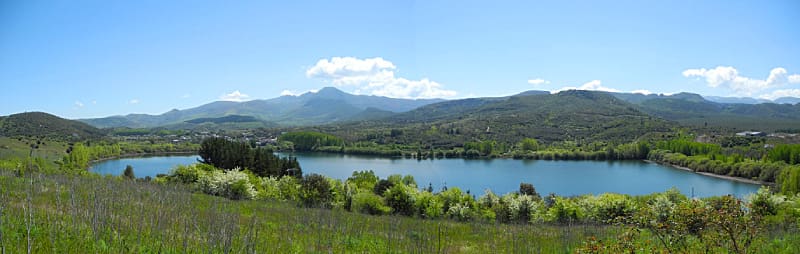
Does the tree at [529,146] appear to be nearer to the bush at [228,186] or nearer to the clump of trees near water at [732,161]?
the clump of trees near water at [732,161]

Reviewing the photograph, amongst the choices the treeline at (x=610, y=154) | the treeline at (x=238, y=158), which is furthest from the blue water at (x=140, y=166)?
the treeline at (x=610, y=154)

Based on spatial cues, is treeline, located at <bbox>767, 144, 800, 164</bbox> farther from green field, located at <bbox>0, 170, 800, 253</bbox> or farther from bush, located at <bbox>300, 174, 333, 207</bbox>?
green field, located at <bbox>0, 170, 800, 253</bbox>

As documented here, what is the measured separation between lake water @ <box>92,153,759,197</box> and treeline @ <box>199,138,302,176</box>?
16.6 m

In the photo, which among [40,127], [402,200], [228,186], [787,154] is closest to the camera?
[228,186]

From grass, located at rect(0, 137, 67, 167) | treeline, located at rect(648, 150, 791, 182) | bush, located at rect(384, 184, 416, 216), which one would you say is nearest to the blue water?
grass, located at rect(0, 137, 67, 167)

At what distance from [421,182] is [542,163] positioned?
38203 mm

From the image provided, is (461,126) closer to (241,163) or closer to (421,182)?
(421,182)

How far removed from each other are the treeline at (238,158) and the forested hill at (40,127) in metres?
90.7

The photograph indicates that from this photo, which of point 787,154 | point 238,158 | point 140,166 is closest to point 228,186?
point 238,158

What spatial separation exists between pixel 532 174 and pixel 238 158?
176ft

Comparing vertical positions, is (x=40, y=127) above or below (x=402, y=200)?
above

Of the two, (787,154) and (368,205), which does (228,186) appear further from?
(787,154)

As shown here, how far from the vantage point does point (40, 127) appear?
119750 millimetres

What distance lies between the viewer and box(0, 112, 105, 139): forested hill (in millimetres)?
111250
